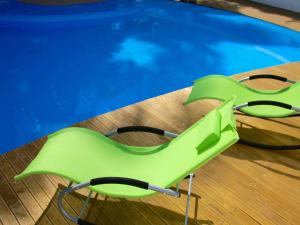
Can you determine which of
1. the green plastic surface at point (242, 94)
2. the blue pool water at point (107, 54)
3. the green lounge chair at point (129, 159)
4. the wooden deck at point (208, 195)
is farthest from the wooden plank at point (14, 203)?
the green plastic surface at point (242, 94)

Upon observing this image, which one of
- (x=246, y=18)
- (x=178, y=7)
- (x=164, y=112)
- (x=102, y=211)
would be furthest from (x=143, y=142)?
(x=178, y=7)

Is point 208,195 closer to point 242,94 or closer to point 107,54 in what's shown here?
point 242,94

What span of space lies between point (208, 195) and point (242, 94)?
1538mm

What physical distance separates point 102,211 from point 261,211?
136 centimetres

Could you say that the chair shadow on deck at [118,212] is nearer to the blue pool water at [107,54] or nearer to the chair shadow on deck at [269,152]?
the chair shadow on deck at [269,152]

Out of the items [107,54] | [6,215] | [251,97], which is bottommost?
[6,215]

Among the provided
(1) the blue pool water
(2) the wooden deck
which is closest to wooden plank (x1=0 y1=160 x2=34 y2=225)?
(2) the wooden deck

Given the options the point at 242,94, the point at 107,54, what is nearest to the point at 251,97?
the point at 242,94

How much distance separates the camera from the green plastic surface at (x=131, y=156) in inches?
93.1

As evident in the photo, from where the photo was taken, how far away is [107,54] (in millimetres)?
7809

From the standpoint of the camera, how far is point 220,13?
10.4m

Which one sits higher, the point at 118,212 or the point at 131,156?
the point at 131,156

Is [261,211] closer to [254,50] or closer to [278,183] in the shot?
[278,183]

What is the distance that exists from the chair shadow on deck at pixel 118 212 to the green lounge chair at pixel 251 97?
47.9 inches
